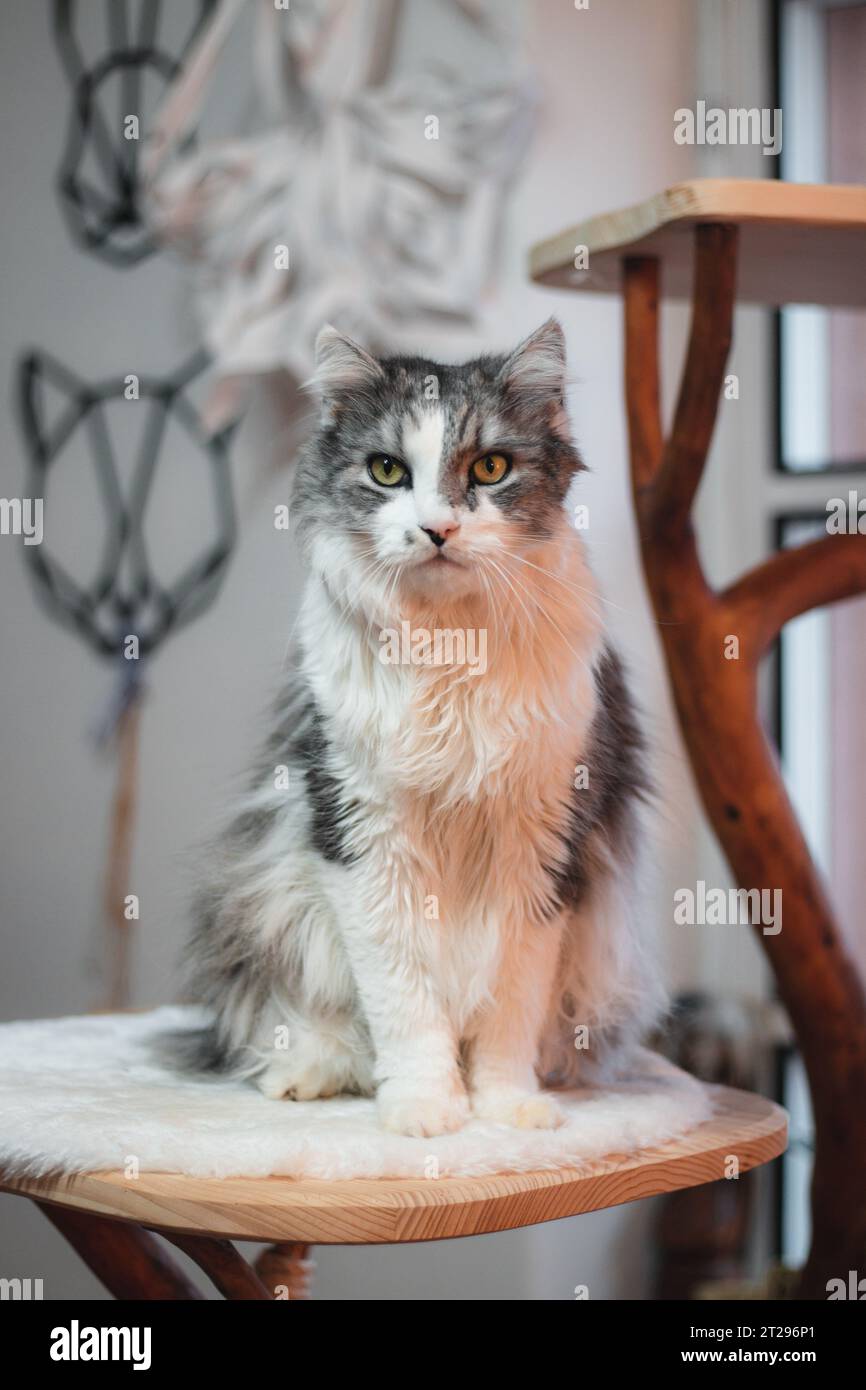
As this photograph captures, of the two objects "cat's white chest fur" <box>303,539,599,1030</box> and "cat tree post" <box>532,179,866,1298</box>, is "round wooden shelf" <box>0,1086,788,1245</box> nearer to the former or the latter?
"cat's white chest fur" <box>303,539,599,1030</box>

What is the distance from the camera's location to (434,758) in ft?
3.59

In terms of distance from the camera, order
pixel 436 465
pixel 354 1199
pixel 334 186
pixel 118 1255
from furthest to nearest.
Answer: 1. pixel 334 186
2. pixel 118 1255
3. pixel 436 465
4. pixel 354 1199

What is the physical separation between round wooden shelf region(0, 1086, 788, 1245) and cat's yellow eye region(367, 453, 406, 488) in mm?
559

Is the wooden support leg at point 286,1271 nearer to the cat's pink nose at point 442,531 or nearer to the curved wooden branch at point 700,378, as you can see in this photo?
the cat's pink nose at point 442,531

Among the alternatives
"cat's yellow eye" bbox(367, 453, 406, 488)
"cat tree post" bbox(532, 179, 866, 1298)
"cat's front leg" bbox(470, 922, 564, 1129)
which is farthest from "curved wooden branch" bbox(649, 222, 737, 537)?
"cat's front leg" bbox(470, 922, 564, 1129)

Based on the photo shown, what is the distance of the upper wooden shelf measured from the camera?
4.29ft

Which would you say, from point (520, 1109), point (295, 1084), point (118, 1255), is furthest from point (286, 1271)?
point (520, 1109)

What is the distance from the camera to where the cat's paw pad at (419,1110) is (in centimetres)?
107

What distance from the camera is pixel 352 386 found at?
1.12 metres

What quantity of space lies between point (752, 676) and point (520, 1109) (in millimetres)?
778

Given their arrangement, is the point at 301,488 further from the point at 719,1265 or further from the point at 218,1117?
the point at 719,1265

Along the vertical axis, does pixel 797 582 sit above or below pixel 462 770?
above

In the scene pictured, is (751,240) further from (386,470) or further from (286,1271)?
(286,1271)
